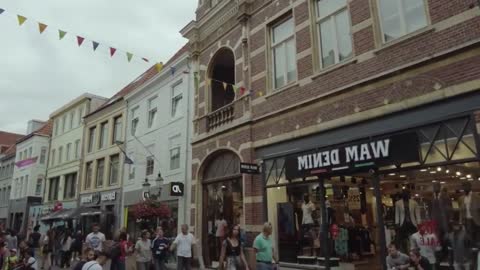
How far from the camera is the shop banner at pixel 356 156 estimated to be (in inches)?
325

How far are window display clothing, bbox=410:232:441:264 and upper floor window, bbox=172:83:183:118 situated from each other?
39.8 feet

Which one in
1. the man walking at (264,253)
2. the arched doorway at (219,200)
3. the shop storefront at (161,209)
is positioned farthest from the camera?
the shop storefront at (161,209)

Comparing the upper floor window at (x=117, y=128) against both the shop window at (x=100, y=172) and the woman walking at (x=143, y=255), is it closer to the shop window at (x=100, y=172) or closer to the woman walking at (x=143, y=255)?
the shop window at (x=100, y=172)

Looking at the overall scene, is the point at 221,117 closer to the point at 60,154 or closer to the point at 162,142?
the point at 162,142

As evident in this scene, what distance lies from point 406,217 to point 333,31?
5184mm

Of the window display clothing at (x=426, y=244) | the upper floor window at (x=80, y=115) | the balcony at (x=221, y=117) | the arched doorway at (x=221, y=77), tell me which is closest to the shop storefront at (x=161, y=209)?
the balcony at (x=221, y=117)

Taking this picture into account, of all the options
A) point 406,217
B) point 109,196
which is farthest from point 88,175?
point 406,217

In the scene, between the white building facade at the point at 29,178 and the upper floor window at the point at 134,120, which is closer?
the upper floor window at the point at 134,120

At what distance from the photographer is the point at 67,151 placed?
30859 mm

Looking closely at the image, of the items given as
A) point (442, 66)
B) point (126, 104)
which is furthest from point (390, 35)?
point (126, 104)

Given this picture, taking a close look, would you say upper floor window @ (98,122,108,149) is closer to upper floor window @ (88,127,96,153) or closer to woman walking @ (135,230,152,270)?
upper floor window @ (88,127,96,153)

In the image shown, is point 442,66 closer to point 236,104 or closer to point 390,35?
point 390,35

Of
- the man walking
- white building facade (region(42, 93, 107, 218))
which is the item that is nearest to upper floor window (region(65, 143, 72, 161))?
white building facade (region(42, 93, 107, 218))

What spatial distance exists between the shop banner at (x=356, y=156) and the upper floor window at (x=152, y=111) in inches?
450
